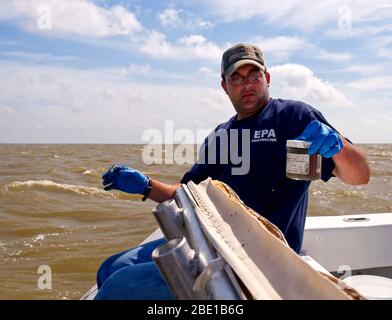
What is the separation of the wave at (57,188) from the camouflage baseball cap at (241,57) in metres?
7.50

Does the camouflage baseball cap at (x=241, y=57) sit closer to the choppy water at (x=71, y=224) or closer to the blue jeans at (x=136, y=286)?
the blue jeans at (x=136, y=286)

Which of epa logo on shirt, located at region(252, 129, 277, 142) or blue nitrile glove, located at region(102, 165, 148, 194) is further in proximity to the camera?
blue nitrile glove, located at region(102, 165, 148, 194)

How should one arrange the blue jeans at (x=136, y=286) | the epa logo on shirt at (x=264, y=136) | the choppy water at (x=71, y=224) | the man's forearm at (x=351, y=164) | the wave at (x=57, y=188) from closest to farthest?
the blue jeans at (x=136, y=286), the man's forearm at (x=351, y=164), the epa logo on shirt at (x=264, y=136), the choppy water at (x=71, y=224), the wave at (x=57, y=188)

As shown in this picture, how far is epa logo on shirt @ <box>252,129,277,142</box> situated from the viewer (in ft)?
8.19

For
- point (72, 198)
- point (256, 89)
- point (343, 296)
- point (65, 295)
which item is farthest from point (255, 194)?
point (72, 198)

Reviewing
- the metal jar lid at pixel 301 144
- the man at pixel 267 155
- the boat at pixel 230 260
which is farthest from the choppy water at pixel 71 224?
the metal jar lid at pixel 301 144

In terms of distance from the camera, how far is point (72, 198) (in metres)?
9.59

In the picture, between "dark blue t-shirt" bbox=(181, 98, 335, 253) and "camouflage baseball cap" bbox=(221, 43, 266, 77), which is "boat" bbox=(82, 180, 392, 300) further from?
"camouflage baseball cap" bbox=(221, 43, 266, 77)

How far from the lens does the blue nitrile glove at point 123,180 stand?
279 centimetres

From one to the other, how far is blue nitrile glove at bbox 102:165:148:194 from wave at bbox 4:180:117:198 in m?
7.16

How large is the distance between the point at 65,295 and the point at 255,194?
2.77 metres

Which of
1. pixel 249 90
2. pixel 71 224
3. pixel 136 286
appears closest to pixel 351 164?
pixel 249 90

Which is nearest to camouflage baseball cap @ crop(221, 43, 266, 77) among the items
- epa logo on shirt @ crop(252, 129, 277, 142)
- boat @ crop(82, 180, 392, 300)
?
epa logo on shirt @ crop(252, 129, 277, 142)

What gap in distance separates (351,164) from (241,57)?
3.12 feet
